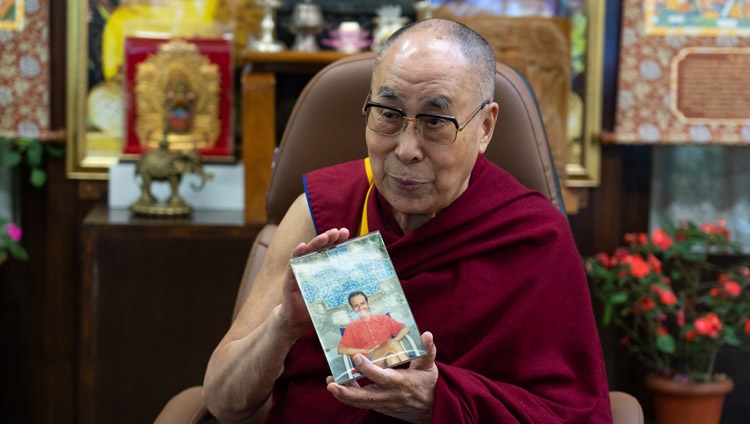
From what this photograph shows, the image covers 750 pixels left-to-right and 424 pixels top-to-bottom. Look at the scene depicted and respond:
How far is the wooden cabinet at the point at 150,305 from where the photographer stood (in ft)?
9.29

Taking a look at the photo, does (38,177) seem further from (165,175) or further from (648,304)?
(648,304)

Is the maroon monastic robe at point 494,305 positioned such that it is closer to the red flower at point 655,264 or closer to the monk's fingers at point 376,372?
the monk's fingers at point 376,372

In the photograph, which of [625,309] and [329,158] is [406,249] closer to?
[329,158]

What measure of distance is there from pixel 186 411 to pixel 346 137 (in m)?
0.62

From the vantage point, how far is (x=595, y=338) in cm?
171

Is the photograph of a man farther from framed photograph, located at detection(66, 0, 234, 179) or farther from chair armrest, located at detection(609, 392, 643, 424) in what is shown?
framed photograph, located at detection(66, 0, 234, 179)

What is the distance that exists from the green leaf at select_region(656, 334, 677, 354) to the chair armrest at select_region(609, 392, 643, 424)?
51.6 inches

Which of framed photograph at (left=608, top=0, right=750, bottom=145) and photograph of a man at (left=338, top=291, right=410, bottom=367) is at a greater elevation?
framed photograph at (left=608, top=0, right=750, bottom=145)

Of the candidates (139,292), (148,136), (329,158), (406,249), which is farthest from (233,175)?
(406,249)

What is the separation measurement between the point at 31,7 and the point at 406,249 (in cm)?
207

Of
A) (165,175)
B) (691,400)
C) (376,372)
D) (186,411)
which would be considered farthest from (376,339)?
(691,400)

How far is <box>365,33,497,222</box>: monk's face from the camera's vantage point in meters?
1.60

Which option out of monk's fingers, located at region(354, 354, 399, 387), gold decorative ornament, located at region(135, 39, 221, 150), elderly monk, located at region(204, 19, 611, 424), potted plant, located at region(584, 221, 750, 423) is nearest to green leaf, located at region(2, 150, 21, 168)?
gold decorative ornament, located at region(135, 39, 221, 150)

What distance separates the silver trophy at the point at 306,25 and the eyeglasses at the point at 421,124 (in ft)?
5.20
